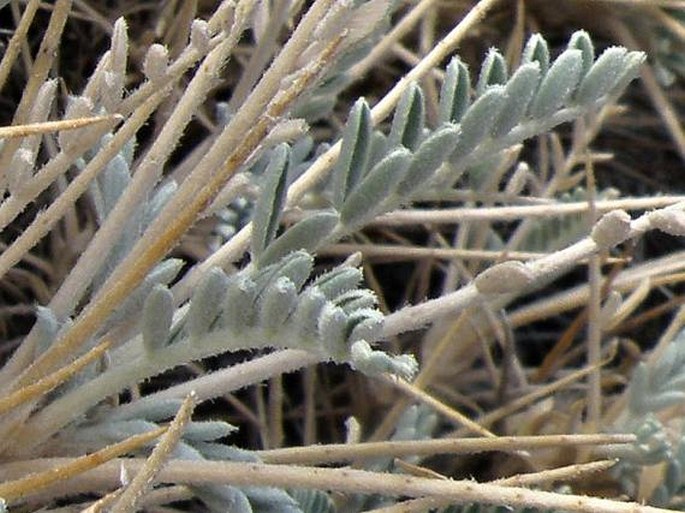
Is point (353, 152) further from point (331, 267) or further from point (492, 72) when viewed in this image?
point (331, 267)

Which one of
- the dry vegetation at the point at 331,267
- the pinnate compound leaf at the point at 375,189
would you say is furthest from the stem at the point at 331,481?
the pinnate compound leaf at the point at 375,189

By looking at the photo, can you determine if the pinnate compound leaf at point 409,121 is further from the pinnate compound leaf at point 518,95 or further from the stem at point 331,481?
the stem at point 331,481

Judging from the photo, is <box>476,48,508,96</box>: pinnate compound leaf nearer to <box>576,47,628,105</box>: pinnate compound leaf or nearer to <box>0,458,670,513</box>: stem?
<box>576,47,628,105</box>: pinnate compound leaf

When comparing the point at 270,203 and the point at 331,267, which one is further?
the point at 331,267

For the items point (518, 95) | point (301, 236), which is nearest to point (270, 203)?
point (301, 236)

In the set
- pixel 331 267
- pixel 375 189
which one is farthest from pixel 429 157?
pixel 331 267

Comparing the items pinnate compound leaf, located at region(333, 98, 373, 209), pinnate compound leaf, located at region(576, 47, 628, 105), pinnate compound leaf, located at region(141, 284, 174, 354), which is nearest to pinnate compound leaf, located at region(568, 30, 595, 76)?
pinnate compound leaf, located at region(576, 47, 628, 105)

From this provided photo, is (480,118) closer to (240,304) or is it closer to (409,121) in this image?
(409,121)

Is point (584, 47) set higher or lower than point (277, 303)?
higher
